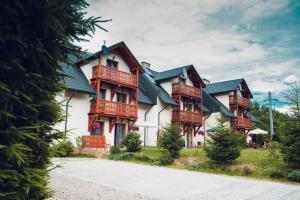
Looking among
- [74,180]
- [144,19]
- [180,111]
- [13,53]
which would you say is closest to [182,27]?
[144,19]

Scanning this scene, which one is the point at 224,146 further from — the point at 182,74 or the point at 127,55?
the point at 182,74

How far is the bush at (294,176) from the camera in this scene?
32.8 ft

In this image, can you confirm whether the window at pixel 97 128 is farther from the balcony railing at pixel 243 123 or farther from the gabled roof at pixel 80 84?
the balcony railing at pixel 243 123

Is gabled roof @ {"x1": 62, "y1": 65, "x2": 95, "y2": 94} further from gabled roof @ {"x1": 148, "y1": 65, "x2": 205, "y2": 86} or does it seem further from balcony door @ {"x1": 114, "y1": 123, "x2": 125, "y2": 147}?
gabled roof @ {"x1": 148, "y1": 65, "x2": 205, "y2": 86}

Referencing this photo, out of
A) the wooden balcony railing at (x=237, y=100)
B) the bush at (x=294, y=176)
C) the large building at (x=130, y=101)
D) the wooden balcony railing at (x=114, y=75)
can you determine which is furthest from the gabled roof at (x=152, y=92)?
the bush at (x=294, y=176)

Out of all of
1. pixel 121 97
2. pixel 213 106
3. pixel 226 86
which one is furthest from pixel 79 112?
pixel 226 86

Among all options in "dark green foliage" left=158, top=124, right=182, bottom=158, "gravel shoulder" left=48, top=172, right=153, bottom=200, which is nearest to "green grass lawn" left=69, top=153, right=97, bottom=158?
"dark green foliage" left=158, top=124, right=182, bottom=158

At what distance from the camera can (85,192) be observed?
6930 mm

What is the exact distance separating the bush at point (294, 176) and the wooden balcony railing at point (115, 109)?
42.5 feet

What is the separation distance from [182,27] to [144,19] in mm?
2761

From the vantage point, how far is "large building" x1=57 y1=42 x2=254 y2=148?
19625 millimetres

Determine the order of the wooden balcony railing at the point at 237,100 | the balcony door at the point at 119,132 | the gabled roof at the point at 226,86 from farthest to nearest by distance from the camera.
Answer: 1. the gabled roof at the point at 226,86
2. the wooden balcony railing at the point at 237,100
3. the balcony door at the point at 119,132

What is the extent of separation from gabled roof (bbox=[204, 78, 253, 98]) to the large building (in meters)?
0.14

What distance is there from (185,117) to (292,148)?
16778 mm
